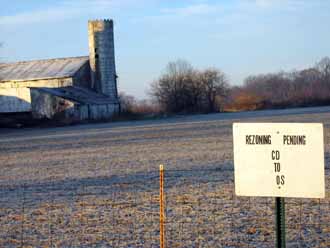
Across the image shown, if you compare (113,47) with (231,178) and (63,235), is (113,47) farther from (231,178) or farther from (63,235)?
(63,235)

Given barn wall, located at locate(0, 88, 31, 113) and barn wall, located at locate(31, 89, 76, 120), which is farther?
barn wall, located at locate(0, 88, 31, 113)

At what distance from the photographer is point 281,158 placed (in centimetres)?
473

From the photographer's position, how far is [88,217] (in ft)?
33.1

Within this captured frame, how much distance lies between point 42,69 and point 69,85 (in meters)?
6.19

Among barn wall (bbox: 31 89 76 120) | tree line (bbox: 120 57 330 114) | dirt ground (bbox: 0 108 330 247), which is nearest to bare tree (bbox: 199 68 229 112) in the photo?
tree line (bbox: 120 57 330 114)

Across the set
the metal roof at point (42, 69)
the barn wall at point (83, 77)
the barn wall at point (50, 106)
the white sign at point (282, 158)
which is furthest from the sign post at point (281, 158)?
the metal roof at point (42, 69)

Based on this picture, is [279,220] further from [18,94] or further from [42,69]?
[42,69]

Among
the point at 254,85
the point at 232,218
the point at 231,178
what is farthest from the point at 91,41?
the point at 254,85

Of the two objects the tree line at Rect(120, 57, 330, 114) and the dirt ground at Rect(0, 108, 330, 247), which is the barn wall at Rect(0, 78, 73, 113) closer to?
the tree line at Rect(120, 57, 330, 114)

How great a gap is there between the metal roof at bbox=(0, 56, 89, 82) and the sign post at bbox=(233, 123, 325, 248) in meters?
67.0

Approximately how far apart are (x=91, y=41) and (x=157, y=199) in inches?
2463

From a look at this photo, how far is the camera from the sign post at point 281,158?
469 cm

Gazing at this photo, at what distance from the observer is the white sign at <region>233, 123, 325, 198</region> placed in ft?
15.4

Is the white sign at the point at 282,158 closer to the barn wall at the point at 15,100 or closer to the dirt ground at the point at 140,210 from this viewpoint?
the dirt ground at the point at 140,210
